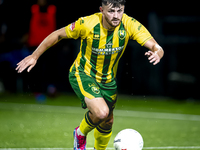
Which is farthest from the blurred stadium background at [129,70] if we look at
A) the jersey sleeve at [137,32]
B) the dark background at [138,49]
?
the jersey sleeve at [137,32]

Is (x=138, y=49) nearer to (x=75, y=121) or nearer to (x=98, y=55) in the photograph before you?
(x=75, y=121)

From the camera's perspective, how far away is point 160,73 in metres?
12.6

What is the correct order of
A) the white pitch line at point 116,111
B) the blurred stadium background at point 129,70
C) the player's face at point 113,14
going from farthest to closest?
the blurred stadium background at point 129,70 → the white pitch line at point 116,111 → the player's face at point 113,14

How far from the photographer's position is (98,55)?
16.4ft

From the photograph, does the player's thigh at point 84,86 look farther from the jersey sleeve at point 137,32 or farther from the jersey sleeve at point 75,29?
the jersey sleeve at point 137,32

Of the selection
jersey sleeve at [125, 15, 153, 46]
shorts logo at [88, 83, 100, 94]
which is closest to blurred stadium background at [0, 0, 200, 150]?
shorts logo at [88, 83, 100, 94]

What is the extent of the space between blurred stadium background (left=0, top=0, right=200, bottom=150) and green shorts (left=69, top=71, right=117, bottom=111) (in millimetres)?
3216

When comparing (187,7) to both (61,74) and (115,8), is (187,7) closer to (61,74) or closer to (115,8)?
(61,74)

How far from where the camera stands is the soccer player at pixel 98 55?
474cm

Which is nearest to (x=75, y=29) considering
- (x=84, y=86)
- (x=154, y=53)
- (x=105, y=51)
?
(x=105, y=51)

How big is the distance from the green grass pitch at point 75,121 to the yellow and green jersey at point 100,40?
1.24 metres

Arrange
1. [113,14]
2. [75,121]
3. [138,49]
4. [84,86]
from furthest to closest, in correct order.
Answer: [138,49], [75,121], [84,86], [113,14]

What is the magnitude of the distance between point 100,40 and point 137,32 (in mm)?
459

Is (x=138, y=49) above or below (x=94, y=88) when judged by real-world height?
below
